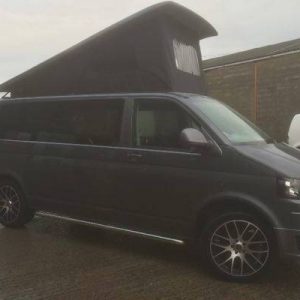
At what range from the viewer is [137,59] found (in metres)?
6.91

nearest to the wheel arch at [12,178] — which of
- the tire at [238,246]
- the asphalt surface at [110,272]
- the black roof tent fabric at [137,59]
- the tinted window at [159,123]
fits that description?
the asphalt surface at [110,272]

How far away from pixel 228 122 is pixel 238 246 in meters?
1.42

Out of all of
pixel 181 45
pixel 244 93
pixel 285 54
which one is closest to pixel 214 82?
pixel 244 93

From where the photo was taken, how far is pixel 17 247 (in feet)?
21.5

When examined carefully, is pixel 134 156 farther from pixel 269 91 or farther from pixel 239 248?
pixel 269 91

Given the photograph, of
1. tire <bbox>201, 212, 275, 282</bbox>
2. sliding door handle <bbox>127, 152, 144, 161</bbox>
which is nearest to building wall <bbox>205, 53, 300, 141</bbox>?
sliding door handle <bbox>127, 152, 144, 161</bbox>

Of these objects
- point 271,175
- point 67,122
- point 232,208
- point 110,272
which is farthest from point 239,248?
point 67,122

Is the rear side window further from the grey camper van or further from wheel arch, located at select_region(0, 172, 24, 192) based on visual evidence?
wheel arch, located at select_region(0, 172, 24, 192)

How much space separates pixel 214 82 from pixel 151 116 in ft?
36.4

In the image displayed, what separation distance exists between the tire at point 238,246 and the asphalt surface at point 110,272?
133 mm

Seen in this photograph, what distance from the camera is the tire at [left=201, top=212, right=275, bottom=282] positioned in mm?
5203

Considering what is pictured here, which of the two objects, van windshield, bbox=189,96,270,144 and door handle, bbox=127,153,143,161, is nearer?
van windshield, bbox=189,96,270,144

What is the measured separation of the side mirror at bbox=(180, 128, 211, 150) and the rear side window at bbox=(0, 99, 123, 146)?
988 millimetres

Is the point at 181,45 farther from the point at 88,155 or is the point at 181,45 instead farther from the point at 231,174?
the point at 231,174
